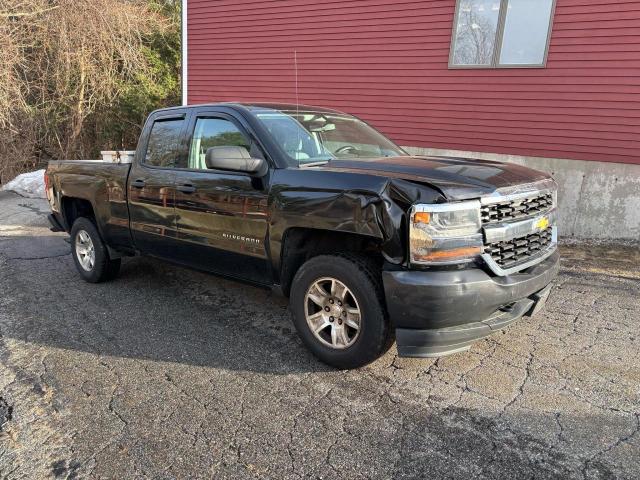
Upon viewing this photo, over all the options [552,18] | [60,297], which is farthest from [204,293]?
[552,18]

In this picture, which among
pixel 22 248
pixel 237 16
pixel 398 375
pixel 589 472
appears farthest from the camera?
pixel 237 16

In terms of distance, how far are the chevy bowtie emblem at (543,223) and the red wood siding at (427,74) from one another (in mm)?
5006

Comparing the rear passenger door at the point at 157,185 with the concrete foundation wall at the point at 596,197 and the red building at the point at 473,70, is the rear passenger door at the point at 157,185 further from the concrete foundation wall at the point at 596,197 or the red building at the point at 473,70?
the concrete foundation wall at the point at 596,197

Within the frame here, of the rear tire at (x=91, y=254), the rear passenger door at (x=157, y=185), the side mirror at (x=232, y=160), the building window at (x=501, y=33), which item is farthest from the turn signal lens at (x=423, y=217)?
the building window at (x=501, y=33)

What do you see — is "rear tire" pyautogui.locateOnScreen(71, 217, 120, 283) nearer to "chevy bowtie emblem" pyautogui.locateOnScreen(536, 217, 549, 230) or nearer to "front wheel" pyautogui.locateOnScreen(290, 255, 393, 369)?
"front wheel" pyautogui.locateOnScreen(290, 255, 393, 369)

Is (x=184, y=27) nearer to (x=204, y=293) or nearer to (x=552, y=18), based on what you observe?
(x=552, y=18)

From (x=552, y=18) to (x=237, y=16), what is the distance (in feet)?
23.4

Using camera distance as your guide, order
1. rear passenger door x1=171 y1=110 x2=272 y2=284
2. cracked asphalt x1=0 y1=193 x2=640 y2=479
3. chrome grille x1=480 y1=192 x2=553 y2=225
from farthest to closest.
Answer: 1. rear passenger door x1=171 y1=110 x2=272 y2=284
2. chrome grille x1=480 y1=192 x2=553 y2=225
3. cracked asphalt x1=0 y1=193 x2=640 y2=479

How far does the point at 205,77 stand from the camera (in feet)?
40.3

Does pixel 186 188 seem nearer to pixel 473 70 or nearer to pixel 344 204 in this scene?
pixel 344 204

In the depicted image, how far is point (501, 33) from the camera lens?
26.0ft

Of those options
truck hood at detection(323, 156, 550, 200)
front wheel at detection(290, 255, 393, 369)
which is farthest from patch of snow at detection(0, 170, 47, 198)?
truck hood at detection(323, 156, 550, 200)

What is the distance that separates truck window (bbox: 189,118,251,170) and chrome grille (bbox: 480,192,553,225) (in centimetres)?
193

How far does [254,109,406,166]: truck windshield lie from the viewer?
362cm
